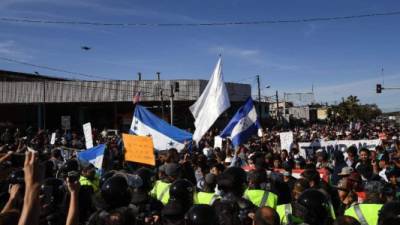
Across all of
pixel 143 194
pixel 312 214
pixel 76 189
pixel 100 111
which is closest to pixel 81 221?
pixel 143 194

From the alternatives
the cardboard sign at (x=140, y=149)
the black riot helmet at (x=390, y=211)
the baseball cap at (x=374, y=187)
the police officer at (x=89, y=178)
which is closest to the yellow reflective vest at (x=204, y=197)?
the baseball cap at (x=374, y=187)

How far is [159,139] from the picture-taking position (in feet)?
42.7

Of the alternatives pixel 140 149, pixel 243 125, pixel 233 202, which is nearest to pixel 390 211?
pixel 233 202

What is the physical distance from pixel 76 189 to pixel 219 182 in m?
1.87

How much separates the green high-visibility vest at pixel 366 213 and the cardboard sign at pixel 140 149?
225 inches

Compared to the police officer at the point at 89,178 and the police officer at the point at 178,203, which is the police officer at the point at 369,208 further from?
the police officer at the point at 89,178

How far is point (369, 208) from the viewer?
4586mm

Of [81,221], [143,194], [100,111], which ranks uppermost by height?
[100,111]

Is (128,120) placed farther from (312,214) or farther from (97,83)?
(312,214)

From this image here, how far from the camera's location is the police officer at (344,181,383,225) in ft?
14.8

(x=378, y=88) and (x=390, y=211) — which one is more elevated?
(x=378, y=88)

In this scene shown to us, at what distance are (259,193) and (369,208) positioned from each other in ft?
3.95

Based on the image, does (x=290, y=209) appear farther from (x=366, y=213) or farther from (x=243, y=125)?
(x=243, y=125)

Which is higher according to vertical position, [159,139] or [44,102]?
[44,102]
